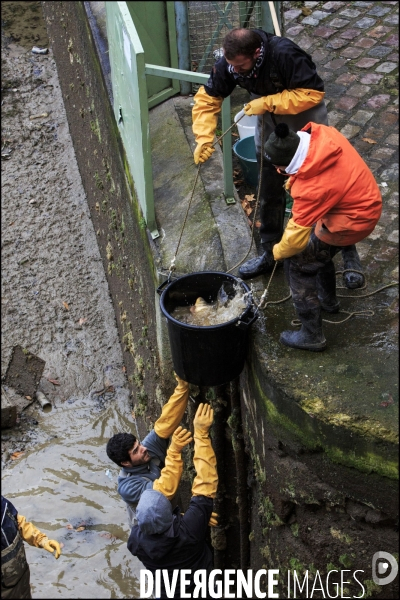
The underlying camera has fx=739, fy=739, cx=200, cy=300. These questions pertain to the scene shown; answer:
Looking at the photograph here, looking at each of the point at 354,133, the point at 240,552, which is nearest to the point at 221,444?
the point at 240,552

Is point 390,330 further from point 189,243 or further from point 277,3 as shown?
point 277,3

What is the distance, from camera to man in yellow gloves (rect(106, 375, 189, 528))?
195 inches

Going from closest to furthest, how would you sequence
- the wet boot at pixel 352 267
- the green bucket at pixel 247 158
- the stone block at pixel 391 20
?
1. the wet boot at pixel 352 267
2. the green bucket at pixel 247 158
3. the stone block at pixel 391 20

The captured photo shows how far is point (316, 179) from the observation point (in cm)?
401

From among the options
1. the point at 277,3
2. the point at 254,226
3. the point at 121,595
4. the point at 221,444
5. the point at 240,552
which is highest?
the point at 277,3

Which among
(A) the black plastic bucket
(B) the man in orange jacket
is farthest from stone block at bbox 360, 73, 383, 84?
(A) the black plastic bucket

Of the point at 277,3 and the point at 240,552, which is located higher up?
the point at 277,3

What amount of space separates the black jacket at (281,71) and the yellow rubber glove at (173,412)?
1.97 m

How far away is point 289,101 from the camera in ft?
14.9

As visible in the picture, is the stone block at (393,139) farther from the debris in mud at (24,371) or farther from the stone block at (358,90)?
the debris in mud at (24,371)

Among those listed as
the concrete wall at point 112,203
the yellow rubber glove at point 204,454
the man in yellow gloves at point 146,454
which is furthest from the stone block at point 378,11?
the yellow rubber glove at point 204,454

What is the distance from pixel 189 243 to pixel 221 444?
4.95ft

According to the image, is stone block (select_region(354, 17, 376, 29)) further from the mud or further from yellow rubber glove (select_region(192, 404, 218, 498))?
yellow rubber glove (select_region(192, 404, 218, 498))

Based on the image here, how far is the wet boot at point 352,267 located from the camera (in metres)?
4.88
